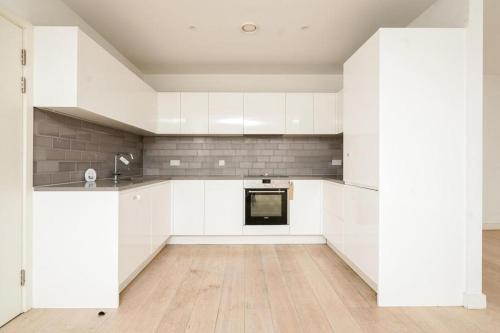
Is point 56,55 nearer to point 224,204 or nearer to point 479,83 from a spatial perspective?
point 224,204

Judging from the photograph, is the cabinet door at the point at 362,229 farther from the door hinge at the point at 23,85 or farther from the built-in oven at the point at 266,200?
the door hinge at the point at 23,85

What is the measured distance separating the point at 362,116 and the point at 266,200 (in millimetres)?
1711

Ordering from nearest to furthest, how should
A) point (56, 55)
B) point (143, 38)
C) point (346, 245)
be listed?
point (56, 55), point (346, 245), point (143, 38)

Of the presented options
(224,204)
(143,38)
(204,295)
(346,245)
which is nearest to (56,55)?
(143,38)

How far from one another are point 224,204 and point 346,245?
1.57 meters

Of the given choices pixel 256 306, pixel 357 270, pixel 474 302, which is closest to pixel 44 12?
pixel 256 306

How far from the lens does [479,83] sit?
2.06 meters

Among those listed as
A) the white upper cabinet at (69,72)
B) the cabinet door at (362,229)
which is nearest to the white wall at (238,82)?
the white upper cabinet at (69,72)

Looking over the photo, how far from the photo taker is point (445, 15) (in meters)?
2.36

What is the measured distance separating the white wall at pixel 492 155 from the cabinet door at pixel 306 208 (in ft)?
10.4

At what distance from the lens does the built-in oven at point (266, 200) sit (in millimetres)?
3680

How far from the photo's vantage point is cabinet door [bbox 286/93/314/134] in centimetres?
396

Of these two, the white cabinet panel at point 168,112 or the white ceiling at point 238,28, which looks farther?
the white cabinet panel at point 168,112

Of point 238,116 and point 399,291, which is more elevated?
point 238,116
